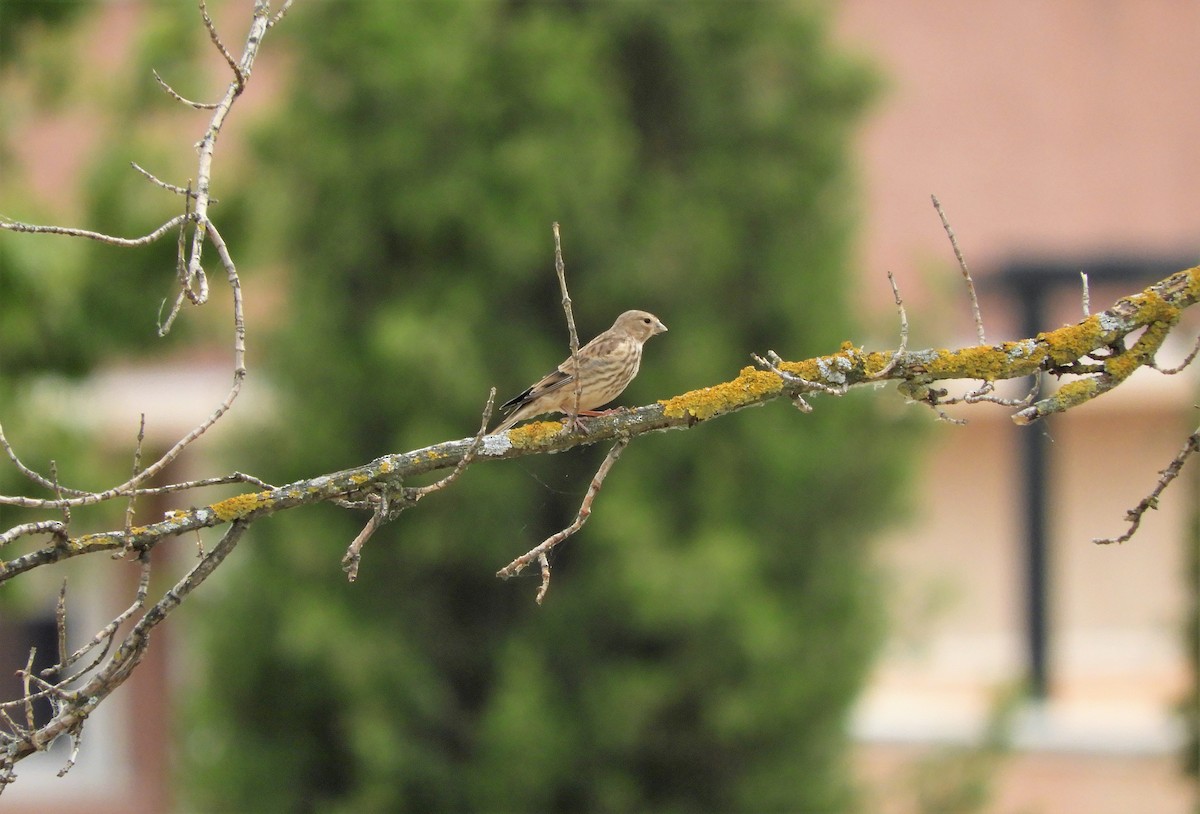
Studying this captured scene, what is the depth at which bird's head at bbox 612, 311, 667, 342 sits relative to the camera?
639 cm

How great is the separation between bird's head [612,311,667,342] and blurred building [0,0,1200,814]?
31.5 feet

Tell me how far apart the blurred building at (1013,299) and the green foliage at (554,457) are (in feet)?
16.7

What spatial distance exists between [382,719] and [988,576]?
34.3ft

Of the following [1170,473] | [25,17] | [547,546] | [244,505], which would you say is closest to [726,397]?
[547,546]

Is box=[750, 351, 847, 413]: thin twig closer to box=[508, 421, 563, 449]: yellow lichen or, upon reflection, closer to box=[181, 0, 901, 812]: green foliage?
box=[508, 421, 563, 449]: yellow lichen

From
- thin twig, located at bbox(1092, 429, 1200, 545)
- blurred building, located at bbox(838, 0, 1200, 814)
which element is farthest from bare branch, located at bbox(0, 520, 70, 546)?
blurred building, located at bbox(838, 0, 1200, 814)

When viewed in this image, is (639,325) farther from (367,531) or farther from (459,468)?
(367,531)

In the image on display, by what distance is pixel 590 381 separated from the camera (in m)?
5.75

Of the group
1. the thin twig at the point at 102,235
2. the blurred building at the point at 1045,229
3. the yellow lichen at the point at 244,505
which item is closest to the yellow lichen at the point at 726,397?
the yellow lichen at the point at 244,505

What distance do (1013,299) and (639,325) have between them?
9675 millimetres

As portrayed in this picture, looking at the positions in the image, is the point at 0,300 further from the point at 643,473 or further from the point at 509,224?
the point at 643,473

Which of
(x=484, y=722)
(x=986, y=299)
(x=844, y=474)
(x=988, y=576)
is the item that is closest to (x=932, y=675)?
(x=988, y=576)

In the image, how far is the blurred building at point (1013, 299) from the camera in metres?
16.7

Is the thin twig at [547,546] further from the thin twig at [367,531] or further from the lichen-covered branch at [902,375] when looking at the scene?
the thin twig at [367,531]
